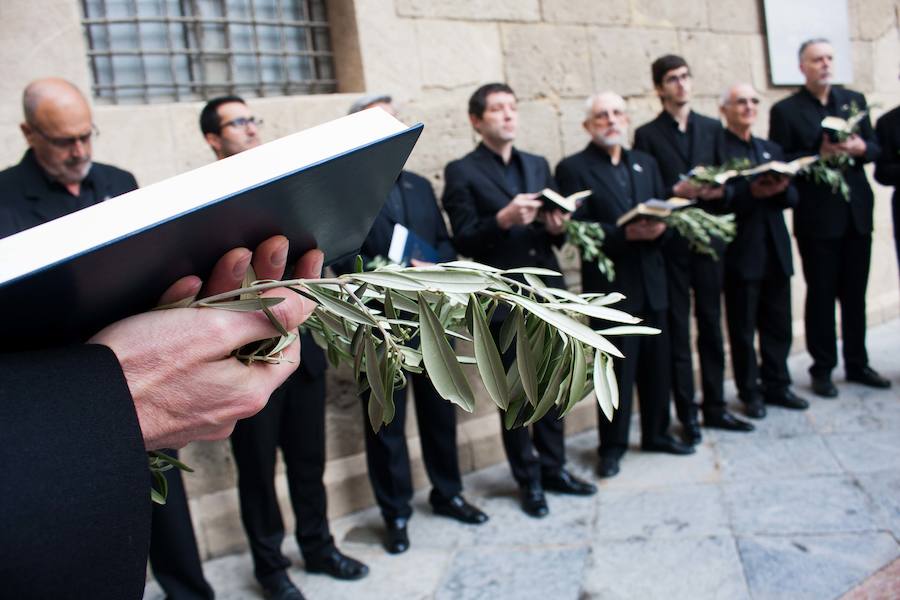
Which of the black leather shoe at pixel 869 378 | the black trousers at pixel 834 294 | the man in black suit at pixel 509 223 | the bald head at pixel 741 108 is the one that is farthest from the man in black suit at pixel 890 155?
the man in black suit at pixel 509 223

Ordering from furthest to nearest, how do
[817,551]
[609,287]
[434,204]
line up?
1. [609,287]
2. [434,204]
3. [817,551]

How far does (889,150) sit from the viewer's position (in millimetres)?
5957

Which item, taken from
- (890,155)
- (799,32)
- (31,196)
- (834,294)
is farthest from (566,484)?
(799,32)

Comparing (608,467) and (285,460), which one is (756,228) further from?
(285,460)

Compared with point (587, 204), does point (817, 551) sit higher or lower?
lower

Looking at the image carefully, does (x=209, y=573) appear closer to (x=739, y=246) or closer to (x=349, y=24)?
(x=349, y=24)

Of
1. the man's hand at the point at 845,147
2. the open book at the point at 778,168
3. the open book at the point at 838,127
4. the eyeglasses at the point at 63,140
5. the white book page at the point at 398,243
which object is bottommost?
the white book page at the point at 398,243

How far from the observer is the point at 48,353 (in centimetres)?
86

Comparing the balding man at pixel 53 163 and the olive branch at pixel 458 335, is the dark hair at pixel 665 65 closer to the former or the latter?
the balding man at pixel 53 163

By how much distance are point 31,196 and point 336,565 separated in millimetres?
2056

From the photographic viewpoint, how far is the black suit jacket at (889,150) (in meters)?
5.86

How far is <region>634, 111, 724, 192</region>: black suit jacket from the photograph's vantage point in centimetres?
536

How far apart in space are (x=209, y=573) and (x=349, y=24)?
3.10m

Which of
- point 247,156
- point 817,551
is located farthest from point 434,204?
point 247,156
